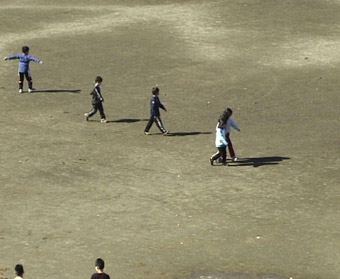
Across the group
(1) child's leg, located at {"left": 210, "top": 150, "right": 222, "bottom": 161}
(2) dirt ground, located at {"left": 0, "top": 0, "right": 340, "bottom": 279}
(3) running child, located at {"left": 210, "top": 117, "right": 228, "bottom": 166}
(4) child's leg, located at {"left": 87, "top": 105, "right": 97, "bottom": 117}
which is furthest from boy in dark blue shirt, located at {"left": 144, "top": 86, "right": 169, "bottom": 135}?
(1) child's leg, located at {"left": 210, "top": 150, "right": 222, "bottom": 161}

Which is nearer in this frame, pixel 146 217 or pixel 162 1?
pixel 146 217

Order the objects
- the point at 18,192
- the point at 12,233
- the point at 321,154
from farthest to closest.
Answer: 1. the point at 321,154
2. the point at 18,192
3. the point at 12,233

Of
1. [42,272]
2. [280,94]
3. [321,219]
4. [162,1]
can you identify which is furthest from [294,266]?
[162,1]

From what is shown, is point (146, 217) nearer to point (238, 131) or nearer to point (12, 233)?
point (12, 233)

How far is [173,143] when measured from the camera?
29.7 meters

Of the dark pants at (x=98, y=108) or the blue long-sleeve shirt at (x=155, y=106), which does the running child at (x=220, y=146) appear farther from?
the dark pants at (x=98, y=108)

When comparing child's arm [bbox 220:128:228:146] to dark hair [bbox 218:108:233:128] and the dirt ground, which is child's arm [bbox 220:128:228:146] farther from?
the dirt ground

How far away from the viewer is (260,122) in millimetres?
31875

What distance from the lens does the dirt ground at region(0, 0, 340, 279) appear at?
70.3 feet

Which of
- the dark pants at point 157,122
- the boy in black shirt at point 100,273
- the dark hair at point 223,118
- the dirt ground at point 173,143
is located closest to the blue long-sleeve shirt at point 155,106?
the dark pants at point 157,122

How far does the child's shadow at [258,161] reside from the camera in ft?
90.8

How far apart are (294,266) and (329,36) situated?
22.1 metres

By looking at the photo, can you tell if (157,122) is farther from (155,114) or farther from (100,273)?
(100,273)

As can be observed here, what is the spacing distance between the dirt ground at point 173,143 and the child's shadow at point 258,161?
77mm
